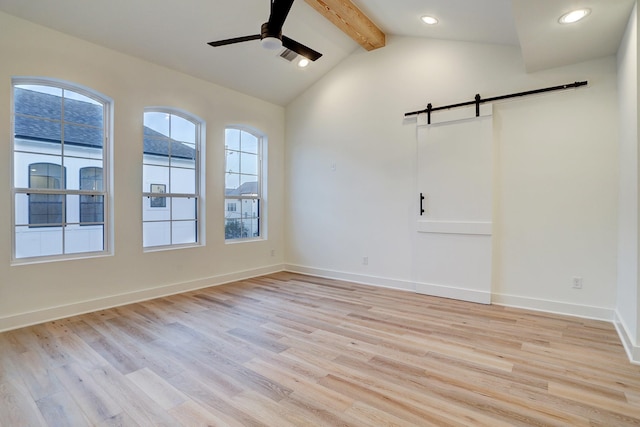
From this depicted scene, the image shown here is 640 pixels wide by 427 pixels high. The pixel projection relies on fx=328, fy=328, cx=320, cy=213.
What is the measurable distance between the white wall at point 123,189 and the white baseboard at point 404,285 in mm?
881

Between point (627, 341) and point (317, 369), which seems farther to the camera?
point (627, 341)

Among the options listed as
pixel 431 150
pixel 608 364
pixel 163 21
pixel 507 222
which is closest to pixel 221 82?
pixel 163 21

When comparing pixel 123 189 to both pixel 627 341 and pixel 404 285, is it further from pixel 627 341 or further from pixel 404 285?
pixel 627 341

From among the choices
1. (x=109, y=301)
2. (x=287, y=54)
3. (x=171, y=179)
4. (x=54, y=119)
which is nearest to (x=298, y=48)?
(x=287, y=54)

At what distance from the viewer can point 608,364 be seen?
2488 millimetres

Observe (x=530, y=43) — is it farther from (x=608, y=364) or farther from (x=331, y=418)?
(x=331, y=418)

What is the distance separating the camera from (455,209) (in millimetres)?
4238

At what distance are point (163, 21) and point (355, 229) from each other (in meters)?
3.65

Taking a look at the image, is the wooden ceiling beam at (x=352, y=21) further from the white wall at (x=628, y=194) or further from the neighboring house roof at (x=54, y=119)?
the neighboring house roof at (x=54, y=119)

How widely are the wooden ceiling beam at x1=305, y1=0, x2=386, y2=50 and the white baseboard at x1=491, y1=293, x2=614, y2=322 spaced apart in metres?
3.79

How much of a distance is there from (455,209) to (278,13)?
3.06m

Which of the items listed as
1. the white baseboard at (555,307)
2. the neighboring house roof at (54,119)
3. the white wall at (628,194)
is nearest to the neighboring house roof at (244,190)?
the neighboring house roof at (54,119)

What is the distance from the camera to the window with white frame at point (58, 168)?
3.35m

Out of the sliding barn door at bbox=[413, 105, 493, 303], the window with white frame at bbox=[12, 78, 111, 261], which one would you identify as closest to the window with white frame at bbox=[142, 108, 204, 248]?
the window with white frame at bbox=[12, 78, 111, 261]
